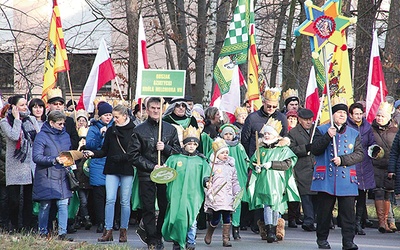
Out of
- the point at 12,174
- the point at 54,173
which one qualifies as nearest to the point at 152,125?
the point at 54,173

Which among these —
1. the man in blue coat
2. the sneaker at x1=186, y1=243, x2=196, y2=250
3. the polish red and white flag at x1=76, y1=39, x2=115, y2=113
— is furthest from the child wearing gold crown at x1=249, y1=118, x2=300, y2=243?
the polish red and white flag at x1=76, y1=39, x2=115, y2=113

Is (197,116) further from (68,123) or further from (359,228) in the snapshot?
(359,228)

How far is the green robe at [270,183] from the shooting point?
13.2 m

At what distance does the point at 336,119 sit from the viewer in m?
12.2

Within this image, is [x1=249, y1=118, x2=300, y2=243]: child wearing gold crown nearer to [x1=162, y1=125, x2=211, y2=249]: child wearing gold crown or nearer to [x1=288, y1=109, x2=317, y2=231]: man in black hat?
[x1=162, y1=125, x2=211, y2=249]: child wearing gold crown

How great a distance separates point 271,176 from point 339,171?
5.26 ft

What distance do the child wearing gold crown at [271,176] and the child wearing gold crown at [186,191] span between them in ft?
4.57

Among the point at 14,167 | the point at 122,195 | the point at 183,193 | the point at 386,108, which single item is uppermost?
the point at 386,108

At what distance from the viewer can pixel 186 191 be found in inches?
472

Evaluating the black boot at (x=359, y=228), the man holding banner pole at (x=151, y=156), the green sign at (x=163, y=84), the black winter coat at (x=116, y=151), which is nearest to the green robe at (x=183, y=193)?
the man holding banner pole at (x=151, y=156)

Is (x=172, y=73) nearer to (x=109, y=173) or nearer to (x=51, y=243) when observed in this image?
(x=109, y=173)

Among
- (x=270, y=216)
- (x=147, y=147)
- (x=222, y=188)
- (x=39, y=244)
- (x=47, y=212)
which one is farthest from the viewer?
(x=270, y=216)

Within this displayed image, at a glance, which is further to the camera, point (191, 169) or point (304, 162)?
point (304, 162)

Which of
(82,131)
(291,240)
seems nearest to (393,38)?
(82,131)
